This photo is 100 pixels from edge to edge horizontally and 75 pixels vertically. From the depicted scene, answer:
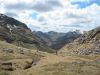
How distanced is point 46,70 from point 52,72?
398 centimetres

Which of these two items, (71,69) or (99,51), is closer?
(71,69)

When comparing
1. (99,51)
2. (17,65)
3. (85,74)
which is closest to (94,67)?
(85,74)

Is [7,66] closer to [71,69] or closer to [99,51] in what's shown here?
[71,69]

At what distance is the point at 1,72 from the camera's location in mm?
87500

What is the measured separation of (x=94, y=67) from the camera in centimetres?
9731

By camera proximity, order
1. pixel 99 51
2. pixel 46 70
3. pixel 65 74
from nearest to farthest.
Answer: pixel 65 74 → pixel 46 70 → pixel 99 51

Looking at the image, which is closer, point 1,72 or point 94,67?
point 1,72

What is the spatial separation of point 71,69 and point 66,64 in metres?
8.74

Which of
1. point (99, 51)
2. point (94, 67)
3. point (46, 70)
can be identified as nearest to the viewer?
point (46, 70)

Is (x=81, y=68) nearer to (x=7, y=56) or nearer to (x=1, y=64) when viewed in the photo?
(x=1, y=64)

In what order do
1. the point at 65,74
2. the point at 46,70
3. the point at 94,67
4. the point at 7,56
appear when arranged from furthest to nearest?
the point at 7,56 < the point at 94,67 < the point at 46,70 < the point at 65,74

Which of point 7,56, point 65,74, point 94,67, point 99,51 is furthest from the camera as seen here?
point 99,51

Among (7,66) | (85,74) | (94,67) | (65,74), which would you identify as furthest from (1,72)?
(94,67)

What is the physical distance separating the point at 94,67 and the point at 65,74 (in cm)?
1659
